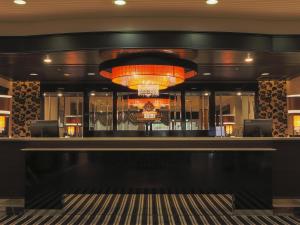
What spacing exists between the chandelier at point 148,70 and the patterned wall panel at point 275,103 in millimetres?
Answer: 5622

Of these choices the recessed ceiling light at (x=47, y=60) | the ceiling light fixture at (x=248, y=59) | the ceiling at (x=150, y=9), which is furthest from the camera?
the recessed ceiling light at (x=47, y=60)

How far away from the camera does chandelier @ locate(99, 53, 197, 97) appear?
21.8 ft

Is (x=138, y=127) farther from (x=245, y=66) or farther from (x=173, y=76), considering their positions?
(x=173, y=76)

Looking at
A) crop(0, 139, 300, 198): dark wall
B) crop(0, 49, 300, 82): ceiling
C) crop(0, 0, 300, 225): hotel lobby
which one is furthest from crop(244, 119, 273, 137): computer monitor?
crop(0, 49, 300, 82): ceiling

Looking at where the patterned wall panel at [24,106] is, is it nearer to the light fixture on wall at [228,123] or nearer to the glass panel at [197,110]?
the glass panel at [197,110]

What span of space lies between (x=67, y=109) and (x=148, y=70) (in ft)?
21.2

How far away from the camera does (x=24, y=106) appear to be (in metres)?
11.8

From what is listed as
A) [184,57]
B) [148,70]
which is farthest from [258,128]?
[148,70]

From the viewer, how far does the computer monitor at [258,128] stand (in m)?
6.24

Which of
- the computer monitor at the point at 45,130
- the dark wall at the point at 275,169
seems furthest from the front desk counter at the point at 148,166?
the computer monitor at the point at 45,130

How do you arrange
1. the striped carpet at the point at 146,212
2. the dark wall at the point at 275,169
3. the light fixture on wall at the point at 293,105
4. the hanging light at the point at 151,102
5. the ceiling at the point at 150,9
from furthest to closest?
the light fixture on wall at the point at 293,105, the hanging light at the point at 151,102, the dark wall at the point at 275,169, the ceiling at the point at 150,9, the striped carpet at the point at 146,212

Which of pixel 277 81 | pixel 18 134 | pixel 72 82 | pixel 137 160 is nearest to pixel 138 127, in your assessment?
pixel 72 82

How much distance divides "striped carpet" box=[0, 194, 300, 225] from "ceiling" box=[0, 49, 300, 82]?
2979 millimetres

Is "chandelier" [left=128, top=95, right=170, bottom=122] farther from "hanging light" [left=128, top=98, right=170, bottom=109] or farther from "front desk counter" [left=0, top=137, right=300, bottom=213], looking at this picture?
"front desk counter" [left=0, top=137, right=300, bottom=213]
